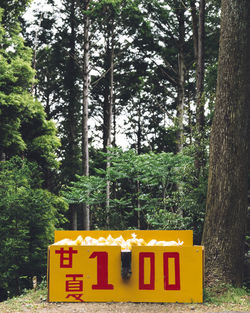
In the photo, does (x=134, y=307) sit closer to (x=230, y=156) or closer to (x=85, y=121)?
(x=230, y=156)

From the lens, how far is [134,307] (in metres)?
4.63

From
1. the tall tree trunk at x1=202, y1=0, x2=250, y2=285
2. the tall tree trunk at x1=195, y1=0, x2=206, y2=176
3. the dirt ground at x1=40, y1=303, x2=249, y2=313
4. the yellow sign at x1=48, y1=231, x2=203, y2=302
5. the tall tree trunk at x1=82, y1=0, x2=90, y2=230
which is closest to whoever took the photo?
the dirt ground at x1=40, y1=303, x2=249, y2=313

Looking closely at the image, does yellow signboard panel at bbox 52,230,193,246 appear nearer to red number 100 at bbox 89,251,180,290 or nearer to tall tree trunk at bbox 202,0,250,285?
tall tree trunk at bbox 202,0,250,285

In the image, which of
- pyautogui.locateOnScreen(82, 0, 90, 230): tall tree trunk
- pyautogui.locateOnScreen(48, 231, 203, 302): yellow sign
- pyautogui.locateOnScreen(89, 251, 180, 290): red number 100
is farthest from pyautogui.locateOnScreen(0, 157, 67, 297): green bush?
pyautogui.locateOnScreen(82, 0, 90, 230): tall tree trunk

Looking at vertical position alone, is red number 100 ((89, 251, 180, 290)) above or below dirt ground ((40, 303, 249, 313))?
above

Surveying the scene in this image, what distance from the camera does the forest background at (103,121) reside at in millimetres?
9618

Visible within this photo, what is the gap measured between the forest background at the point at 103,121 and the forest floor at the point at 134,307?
3205 millimetres

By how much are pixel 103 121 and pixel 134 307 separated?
22686 mm

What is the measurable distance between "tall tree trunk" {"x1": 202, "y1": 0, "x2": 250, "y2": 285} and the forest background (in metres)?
2.22

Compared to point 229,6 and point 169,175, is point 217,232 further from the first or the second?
point 169,175

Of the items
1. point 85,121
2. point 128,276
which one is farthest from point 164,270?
point 85,121

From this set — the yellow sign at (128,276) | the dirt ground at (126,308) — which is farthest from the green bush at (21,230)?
the dirt ground at (126,308)

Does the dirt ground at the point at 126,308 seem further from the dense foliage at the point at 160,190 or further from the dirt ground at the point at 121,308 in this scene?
the dense foliage at the point at 160,190

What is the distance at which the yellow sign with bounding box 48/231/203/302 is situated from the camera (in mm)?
4711
